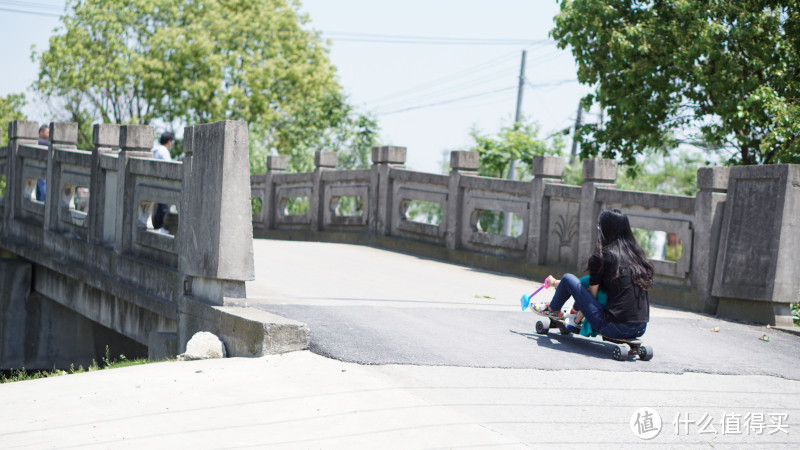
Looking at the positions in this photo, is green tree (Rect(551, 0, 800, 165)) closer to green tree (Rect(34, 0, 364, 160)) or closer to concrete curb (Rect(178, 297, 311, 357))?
concrete curb (Rect(178, 297, 311, 357))

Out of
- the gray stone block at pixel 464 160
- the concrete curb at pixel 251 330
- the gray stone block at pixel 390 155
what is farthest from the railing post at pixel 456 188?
the concrete curb at pixel 251 330

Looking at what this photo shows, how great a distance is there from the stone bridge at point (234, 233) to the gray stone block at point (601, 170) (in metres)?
0.02

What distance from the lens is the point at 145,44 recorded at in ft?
134

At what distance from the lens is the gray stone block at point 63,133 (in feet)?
45.4

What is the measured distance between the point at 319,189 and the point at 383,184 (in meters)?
2.55

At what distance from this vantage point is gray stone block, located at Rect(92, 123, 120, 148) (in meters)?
12.3

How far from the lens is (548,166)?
12922 mm

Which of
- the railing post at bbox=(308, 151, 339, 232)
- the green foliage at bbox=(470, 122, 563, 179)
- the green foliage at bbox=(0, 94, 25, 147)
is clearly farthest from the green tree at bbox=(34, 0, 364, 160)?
the railing post at bbox=(308, 151, 339, 232)

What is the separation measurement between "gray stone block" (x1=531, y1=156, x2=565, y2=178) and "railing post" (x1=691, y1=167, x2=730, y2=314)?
272 cm

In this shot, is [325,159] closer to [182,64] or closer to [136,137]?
[136,137]

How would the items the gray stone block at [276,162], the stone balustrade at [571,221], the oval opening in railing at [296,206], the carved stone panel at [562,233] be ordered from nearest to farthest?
the stone balustrade at [571,221], the carved stone panel at [562,233], the gray stone block at [276,162], the oval opening in railing at [296,206]

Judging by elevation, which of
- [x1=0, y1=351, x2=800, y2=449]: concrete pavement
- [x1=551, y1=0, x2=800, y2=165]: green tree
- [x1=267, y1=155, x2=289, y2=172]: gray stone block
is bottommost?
[x1=0, y1=351, x2=800, y2=449]: concrete pavement

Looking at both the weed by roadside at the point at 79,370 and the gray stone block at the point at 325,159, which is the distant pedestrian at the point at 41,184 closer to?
the weed by roadside at the point at 79,370

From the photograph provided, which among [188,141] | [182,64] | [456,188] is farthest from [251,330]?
[182,64]
